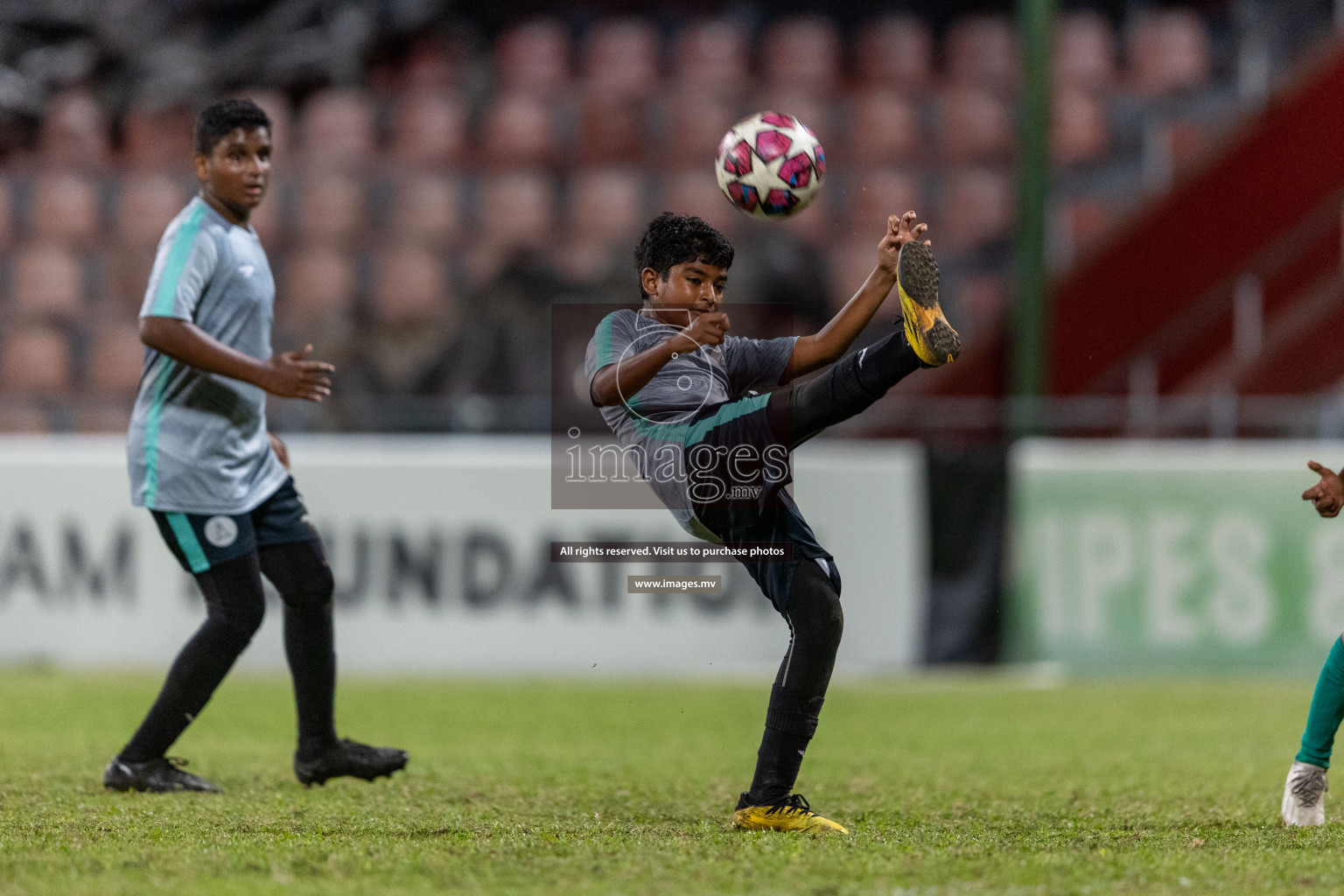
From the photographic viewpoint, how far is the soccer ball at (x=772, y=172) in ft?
14.8

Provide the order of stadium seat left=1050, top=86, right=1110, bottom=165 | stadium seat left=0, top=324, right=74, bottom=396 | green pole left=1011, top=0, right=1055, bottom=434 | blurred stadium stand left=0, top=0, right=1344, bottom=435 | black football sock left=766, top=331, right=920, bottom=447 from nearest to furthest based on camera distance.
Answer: black football sock left=766, top=331, right=920, bottom=447
green pole left=1011, top=0, right=1055, bottom=434
blurred stadium stand left=0, top=0, right=1344, bottom=435
stadium seat left=0, top=324, right=74, bottom=396
stadium seat left=1050, top=86, right=1110, bottom=165

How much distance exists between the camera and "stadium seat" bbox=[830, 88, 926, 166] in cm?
1418

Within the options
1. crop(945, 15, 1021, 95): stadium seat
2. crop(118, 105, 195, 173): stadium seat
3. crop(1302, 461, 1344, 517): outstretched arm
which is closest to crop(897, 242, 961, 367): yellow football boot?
crop(1302, 461, 1344, 517): outstretched arm

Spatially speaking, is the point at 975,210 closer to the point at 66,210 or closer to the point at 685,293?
the point at 66,210

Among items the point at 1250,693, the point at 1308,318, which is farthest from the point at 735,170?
the point at 1308,318

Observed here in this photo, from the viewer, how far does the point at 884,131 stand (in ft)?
47.6

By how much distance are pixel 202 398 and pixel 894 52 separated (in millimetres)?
11716

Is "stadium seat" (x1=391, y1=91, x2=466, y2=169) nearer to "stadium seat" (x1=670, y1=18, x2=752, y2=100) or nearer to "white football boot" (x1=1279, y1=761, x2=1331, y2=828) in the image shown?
"stadium seat" (x1=670, y1=18, x2=752, y2=100)

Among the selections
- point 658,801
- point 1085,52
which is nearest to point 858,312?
point 658,801

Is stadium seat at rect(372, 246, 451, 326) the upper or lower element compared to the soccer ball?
upper

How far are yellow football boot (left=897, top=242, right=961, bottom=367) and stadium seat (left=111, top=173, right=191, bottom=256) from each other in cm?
1151

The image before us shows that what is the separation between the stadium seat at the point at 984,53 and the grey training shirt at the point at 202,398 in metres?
11.2

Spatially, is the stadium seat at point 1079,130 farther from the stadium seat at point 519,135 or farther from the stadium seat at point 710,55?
the stadium seat at point 519,135

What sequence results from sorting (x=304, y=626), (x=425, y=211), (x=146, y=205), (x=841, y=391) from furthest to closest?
1. (x=146, y=205)
2. (x=425, y=211)
3. (x=304, y=626)
4. (x=841, y=391)
